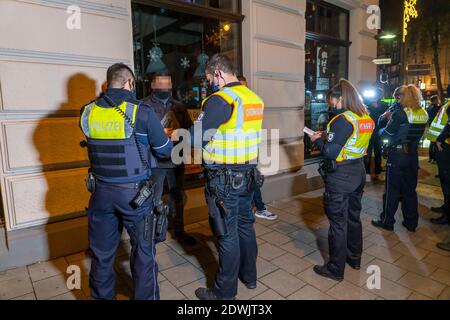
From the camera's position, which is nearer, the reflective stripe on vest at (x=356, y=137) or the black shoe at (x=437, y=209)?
the reflective stripe on vest at (x=356, y=137)

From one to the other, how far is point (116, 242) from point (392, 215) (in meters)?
3.61

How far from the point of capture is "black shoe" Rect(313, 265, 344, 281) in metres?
3.13

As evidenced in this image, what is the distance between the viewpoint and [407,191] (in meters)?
4.28

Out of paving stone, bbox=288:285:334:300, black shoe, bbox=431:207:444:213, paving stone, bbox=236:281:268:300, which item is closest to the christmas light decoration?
black shoe, bbox=431:207:444:213

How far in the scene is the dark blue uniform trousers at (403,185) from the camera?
13.9ft

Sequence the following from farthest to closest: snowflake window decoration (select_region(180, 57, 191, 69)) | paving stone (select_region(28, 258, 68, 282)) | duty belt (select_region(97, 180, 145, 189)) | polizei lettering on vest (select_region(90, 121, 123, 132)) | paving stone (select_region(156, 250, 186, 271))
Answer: snowflake window decoration (select_region(180, 57, 191, 69)) → paving stone (select_region(156, 250, 186, 271)) → paving stone (select_region(28, 258, 68, 282)) → duty belt (select_region(97, 180, 145, 189)) → polizei lettering on vest (select_region(90, 121, 123, 132))

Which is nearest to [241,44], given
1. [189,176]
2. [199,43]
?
[199,43]

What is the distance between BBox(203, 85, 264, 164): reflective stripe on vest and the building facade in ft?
6.22

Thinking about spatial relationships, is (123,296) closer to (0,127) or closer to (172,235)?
(172,235)

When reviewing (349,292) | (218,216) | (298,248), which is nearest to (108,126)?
(218,216)

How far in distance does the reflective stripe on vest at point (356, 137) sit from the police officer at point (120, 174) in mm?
1643

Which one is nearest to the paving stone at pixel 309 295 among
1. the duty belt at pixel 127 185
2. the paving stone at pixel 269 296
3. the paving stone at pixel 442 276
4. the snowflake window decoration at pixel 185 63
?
the paving stone at pixel 269 296

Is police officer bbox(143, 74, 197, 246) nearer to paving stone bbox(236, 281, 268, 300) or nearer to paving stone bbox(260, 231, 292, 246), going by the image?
paving stone bbox(260, 231, 292, 246)

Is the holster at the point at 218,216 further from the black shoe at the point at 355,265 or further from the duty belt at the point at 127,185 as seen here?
the black shoe at the point at 355,265
